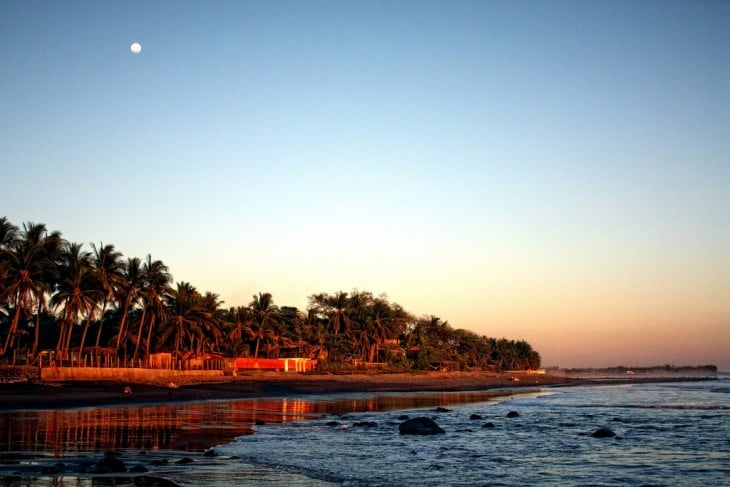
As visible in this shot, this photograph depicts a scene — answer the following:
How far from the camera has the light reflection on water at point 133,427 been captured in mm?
19719

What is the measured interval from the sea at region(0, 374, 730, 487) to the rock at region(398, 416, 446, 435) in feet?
1.98

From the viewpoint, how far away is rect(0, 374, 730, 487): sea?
16281mm

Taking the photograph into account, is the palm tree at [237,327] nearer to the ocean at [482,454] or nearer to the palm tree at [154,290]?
the palm tree at [154,290]

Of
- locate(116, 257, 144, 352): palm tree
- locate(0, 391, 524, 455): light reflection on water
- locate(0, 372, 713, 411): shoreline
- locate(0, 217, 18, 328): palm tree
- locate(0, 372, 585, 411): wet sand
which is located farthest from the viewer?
locate(116, 257, 144, 352): palm tree

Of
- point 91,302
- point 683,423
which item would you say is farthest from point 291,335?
point 683,423

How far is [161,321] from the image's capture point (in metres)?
71.6

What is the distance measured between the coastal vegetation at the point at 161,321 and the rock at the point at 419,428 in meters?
38.0

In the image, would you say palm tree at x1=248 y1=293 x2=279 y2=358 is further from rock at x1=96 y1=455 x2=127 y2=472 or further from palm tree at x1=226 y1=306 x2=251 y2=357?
rock at x1=96 y1=455 x2=127 y2=472

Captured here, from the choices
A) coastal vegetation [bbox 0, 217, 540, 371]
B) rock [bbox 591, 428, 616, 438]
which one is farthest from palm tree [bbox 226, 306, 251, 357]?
rock [bbox 591, 428, 616, 438]

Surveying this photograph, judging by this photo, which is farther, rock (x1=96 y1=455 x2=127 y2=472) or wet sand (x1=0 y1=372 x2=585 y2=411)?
wet sand (x1=0 y1=372 x2=585 y2=411)

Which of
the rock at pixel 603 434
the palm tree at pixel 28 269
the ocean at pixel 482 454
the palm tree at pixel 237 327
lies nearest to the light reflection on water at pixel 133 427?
the ocean at pixel 482 454

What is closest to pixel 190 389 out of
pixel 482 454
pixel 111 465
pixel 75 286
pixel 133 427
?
pixel 75 286

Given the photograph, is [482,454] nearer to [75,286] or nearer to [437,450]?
[437,450]

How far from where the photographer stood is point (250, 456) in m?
18.9
